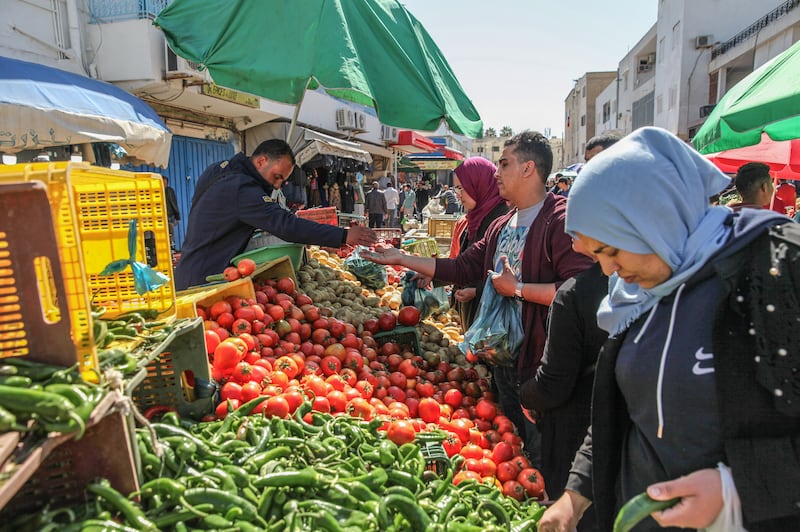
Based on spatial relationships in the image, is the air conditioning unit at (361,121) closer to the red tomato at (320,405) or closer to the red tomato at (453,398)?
the red tomato at (453,398)

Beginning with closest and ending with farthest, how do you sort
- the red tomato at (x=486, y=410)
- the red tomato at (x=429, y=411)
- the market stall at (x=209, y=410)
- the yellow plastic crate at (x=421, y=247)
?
the market stall at (x=209, y=410)
the red tomato at (x=429, y=411)
the red tomato at (x=486, y=410)
the yellow plastic crate at (x=421, y=247)

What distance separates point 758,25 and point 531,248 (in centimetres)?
2850

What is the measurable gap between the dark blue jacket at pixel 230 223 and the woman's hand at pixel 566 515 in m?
3.04

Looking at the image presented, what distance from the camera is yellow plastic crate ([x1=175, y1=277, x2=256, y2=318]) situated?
299 centimetres

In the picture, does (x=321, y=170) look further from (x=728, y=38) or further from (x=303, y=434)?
(x=728, y=38)

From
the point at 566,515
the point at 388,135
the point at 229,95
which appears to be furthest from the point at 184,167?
the point at 388,135

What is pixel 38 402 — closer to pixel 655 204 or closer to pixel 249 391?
pixel 249 391

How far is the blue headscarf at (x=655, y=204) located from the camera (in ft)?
4.68

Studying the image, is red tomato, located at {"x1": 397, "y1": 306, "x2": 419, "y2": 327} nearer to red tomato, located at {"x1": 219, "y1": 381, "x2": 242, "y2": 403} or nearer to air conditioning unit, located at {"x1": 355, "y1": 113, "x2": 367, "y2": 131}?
red tomato, located at {"x1": 219, "y1": 381, "x2": 242, "y2": 403}

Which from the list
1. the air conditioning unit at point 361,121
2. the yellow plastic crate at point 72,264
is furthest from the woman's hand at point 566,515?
the air conditioning unit at point 361,121

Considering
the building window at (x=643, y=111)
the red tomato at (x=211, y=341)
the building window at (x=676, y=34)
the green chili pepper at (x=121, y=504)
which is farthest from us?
the building window at (x=643, y=111)

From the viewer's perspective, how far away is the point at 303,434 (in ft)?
8.69

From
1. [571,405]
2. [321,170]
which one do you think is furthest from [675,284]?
[321,170]

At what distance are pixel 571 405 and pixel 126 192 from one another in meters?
2.45
